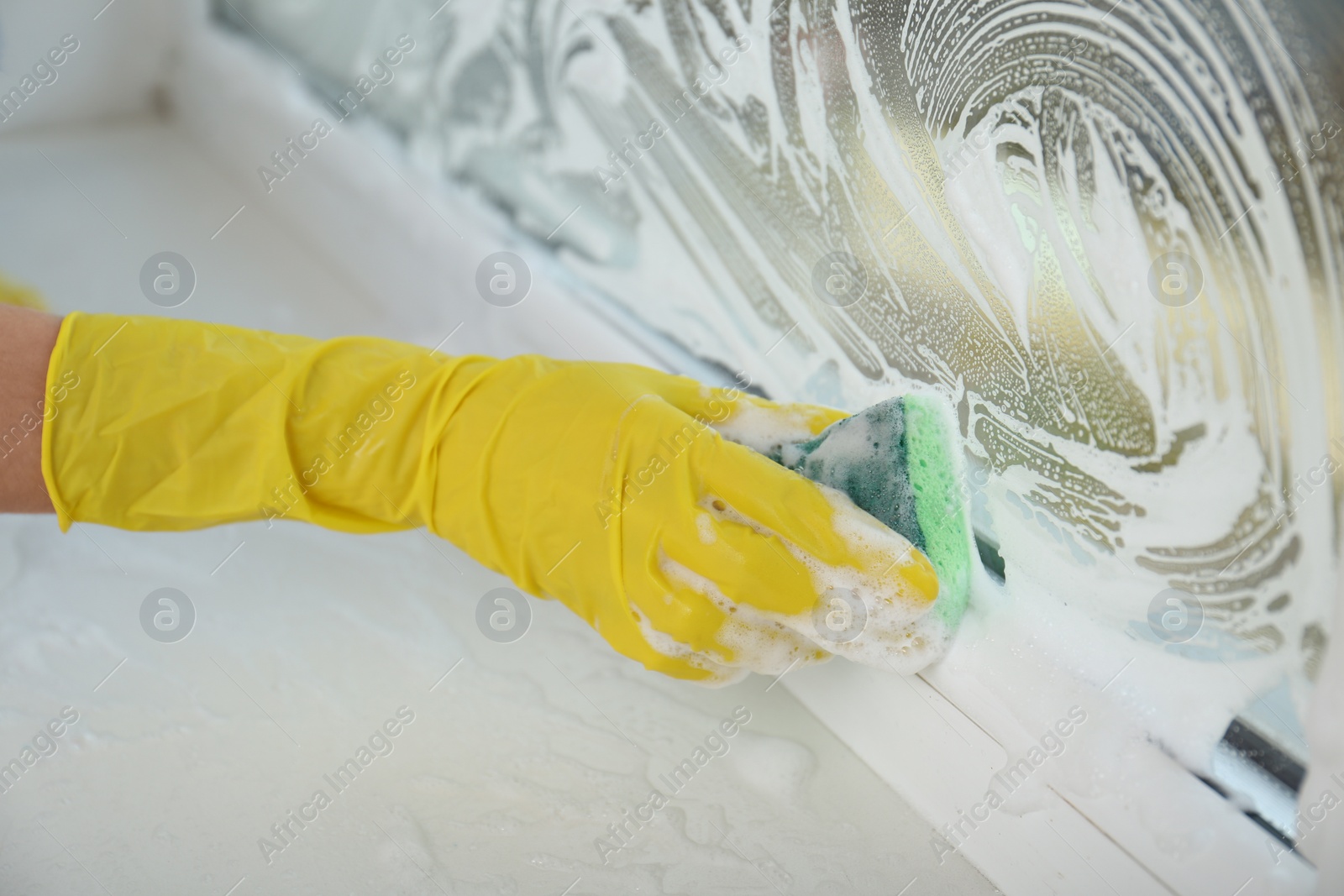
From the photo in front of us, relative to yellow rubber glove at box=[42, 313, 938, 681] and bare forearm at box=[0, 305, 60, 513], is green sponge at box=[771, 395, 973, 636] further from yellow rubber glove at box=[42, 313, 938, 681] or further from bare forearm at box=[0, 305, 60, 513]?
bare forearm at box=[0, 305, 60, 513]

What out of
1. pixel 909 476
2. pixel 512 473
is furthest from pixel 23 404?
pixel 909 476

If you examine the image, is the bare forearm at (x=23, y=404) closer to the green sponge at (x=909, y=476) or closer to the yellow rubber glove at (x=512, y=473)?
the yellow rubber glove at (x=512, y=473)

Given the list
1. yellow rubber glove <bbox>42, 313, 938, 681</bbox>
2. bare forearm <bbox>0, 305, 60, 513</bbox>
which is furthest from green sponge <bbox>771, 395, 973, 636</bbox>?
bare forearm <bbox>0, 305, 60, 513</bbox>

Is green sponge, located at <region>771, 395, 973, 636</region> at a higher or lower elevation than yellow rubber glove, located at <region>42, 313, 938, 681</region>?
higher

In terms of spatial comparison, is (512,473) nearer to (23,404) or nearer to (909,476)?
(909,476)

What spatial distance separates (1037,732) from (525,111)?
126 centimetres

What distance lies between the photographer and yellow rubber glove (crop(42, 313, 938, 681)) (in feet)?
3.06

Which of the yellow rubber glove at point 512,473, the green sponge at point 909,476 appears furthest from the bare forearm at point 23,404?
the green sponge at point 909,476

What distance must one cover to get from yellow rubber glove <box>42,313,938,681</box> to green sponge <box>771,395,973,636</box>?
0.15ft

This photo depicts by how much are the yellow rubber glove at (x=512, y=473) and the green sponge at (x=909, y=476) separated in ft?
0.15

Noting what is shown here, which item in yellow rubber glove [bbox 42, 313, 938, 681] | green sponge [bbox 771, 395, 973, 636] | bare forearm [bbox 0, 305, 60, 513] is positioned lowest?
bare forearm [bbox 0, 305, 60, 513]

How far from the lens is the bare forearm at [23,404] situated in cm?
102

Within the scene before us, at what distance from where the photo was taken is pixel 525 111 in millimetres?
1600

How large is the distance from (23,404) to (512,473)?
55 cm
